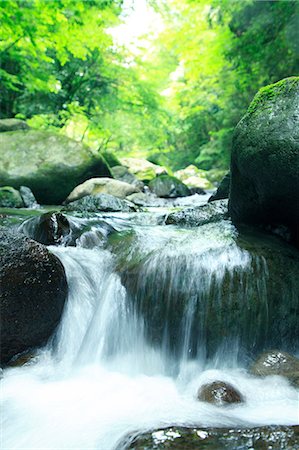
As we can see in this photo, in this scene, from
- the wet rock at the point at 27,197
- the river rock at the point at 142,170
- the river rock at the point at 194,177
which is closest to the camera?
the wet rock at the point at 27,197

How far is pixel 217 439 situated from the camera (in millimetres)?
1679

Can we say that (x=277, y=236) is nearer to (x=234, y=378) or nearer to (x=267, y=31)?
(x=234, y=378)

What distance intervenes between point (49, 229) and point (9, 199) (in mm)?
3661

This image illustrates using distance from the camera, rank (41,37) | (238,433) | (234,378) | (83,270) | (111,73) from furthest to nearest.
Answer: (111,73)
(41,37)
(83,270)
(234,378)
(238,433)

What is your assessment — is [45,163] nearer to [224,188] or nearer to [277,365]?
[224,188]

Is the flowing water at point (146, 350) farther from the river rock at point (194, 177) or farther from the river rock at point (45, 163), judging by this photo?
the river rock at point (194, 177)

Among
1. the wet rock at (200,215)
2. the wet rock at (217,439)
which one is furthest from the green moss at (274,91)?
the wet rock at (217,439)

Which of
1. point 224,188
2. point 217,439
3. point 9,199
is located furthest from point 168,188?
point 217,439

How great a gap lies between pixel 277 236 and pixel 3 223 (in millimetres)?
3903

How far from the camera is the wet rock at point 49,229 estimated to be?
4.43 metres

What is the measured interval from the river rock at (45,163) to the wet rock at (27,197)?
472 mm

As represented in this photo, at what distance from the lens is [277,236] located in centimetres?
402

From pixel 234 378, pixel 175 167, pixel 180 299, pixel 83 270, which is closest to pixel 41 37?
pixel 83 270

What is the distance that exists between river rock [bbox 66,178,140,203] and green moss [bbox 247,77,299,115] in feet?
18.9
